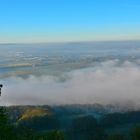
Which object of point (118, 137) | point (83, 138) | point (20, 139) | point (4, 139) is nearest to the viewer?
point (4, 139)

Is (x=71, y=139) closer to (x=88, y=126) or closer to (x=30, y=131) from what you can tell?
(x=88, y=126)

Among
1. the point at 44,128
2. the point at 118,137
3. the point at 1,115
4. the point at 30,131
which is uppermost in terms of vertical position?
the point at 1,115

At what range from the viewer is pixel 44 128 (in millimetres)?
199625

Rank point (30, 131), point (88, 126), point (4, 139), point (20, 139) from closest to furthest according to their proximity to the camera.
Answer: point (4, 139)
point (20, 139)
point (30, 131)
point (88, 126)

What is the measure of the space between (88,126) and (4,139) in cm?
16222

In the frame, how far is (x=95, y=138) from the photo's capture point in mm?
136750

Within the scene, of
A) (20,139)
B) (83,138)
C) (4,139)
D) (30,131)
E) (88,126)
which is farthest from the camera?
(88,126)

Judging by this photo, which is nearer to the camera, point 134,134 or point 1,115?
point 1,115

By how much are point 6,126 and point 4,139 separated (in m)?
1.38

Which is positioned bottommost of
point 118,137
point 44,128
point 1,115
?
point 44,128

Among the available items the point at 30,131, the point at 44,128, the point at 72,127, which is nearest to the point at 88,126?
the point at 72,127

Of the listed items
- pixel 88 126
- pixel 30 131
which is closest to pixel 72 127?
pixel 88 126

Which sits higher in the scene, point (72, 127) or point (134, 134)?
point (134, 134)

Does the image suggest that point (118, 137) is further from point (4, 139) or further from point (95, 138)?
point (4, 139)
